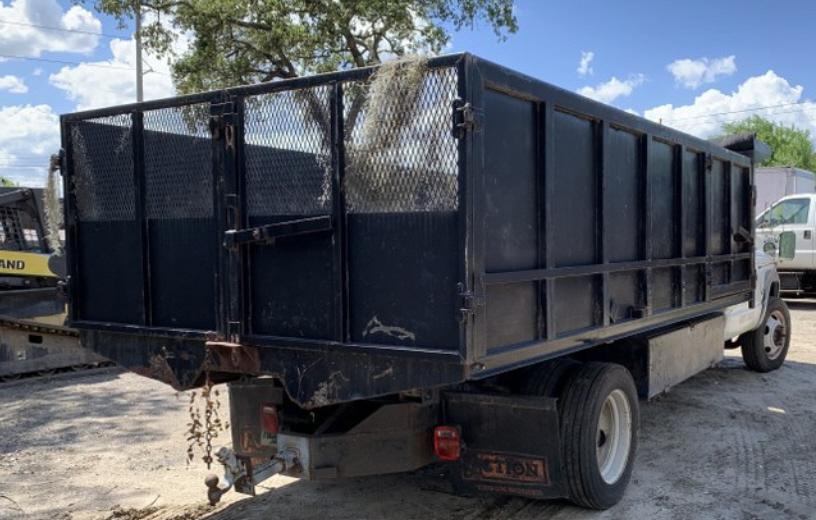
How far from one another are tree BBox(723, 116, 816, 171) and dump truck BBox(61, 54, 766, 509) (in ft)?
166

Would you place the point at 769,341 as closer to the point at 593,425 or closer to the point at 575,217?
the point at 593,425

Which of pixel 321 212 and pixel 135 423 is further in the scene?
pixel 135 423

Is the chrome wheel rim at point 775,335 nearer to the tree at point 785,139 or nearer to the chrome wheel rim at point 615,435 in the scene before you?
the chrome wheel rim at point 615,435

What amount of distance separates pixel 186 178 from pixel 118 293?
2.96 ft

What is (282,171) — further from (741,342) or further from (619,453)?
(741,342)

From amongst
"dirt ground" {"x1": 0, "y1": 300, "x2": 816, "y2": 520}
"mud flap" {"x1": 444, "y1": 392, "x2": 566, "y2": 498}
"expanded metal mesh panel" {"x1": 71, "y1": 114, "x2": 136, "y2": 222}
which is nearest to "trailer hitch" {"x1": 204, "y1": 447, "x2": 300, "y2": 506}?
"dirt ground" {"x1": 0, "y1": 300, "x2": 816, "y2": 520}

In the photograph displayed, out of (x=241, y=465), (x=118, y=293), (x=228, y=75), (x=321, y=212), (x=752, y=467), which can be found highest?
(x=228, y=75)

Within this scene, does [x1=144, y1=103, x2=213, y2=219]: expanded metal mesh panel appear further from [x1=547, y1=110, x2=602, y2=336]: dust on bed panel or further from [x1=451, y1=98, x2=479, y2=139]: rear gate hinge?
[x1=547, y1=110, x2=602, y2=336]: dust on bed panel

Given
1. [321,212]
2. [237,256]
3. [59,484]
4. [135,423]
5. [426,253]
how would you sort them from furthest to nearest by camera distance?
[135,423] → [59,484] → [237,256] → [321,212] → [426,253]

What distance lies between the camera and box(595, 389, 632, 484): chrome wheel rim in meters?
4.69

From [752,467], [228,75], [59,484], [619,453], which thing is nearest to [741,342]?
[752,467]

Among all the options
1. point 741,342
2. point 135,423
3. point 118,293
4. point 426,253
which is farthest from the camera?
point 741,342

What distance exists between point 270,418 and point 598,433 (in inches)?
78.0

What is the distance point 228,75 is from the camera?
18.0 m
